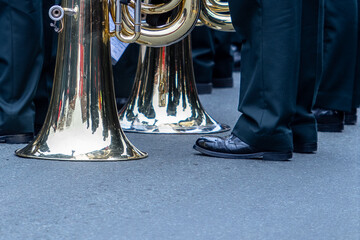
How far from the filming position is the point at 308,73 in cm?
206

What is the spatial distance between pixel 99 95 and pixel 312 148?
662 mm

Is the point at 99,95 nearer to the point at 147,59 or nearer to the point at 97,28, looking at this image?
the point at 97,28

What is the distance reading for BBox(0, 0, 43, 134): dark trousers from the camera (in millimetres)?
2084

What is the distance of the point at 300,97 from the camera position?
2082mm

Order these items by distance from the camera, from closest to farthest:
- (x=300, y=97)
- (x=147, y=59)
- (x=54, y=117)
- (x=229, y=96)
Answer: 1. (x=54, y=117)
2. (x=300, y=97)
3. (x=147, y=59)
4. (x=229, y=96)

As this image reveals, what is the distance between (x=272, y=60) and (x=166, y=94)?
673 mm

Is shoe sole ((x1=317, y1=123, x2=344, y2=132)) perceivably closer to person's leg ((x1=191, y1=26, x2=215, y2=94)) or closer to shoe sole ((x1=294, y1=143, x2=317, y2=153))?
shoe sole ((x1=294, y1=143, x2=317, y2=153))

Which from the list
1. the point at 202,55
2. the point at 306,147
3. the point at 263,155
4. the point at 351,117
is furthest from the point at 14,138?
the point at 202,55

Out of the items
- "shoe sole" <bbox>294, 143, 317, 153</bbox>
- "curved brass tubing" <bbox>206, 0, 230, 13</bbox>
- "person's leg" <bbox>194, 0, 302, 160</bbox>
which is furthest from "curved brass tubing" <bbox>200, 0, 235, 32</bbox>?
"shoe sole" <bbox>294, 143, 317, 153</bbox>

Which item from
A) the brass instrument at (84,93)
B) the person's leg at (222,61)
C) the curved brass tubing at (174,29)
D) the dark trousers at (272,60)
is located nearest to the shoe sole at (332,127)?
the dark trousers at (272,60)

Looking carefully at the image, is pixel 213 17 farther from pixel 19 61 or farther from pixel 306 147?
pixel 19 61

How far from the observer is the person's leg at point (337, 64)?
8.43ft

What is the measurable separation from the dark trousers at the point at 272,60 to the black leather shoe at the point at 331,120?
2.03 ft

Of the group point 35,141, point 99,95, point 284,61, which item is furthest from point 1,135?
point 284,61
